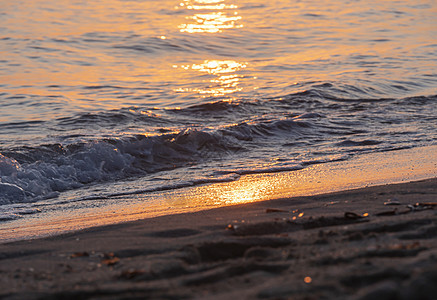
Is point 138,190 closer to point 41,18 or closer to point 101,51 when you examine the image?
point 101,51

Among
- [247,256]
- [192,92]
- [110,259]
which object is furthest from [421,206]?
[192,92]

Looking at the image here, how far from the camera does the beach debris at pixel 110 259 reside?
8.80ft

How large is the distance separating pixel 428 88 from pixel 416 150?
5.18m

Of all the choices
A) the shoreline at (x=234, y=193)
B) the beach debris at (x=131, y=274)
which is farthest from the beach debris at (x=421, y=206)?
the beach debris at (x=131, y=274)

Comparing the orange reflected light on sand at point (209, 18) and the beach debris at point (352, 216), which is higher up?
the beach debris at point (352, 216)

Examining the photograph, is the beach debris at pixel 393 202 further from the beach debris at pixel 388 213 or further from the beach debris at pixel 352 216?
the beach debris at pixel 352 216

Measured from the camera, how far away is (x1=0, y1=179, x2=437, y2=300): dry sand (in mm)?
2107

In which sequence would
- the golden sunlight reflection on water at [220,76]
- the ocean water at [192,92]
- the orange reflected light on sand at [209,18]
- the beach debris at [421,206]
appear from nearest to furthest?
1. the beach debris at [421,206]
2. the ocean water at [192,92]
3. the golden sunlight reflection on water at [220,76]
4. the orange reflected light on sand at [209,18]

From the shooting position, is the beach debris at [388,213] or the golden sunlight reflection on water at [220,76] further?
the golden sunlight reflection on water at [220,76]

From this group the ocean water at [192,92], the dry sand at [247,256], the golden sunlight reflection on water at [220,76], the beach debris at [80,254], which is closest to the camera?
the dry sand at [247,256]

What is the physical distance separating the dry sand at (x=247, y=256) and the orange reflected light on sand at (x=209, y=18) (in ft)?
42.4

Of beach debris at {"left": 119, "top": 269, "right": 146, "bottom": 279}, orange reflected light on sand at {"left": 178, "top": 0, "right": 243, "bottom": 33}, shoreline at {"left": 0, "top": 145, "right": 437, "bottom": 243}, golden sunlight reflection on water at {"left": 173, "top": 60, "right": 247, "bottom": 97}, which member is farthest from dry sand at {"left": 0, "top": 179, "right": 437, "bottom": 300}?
orange reflected light on sand at {"left": 178, "top": 0, "right": 243, "bottom": 33}

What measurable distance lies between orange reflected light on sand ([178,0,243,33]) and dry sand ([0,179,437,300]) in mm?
12909

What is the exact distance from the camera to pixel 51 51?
12.9m
